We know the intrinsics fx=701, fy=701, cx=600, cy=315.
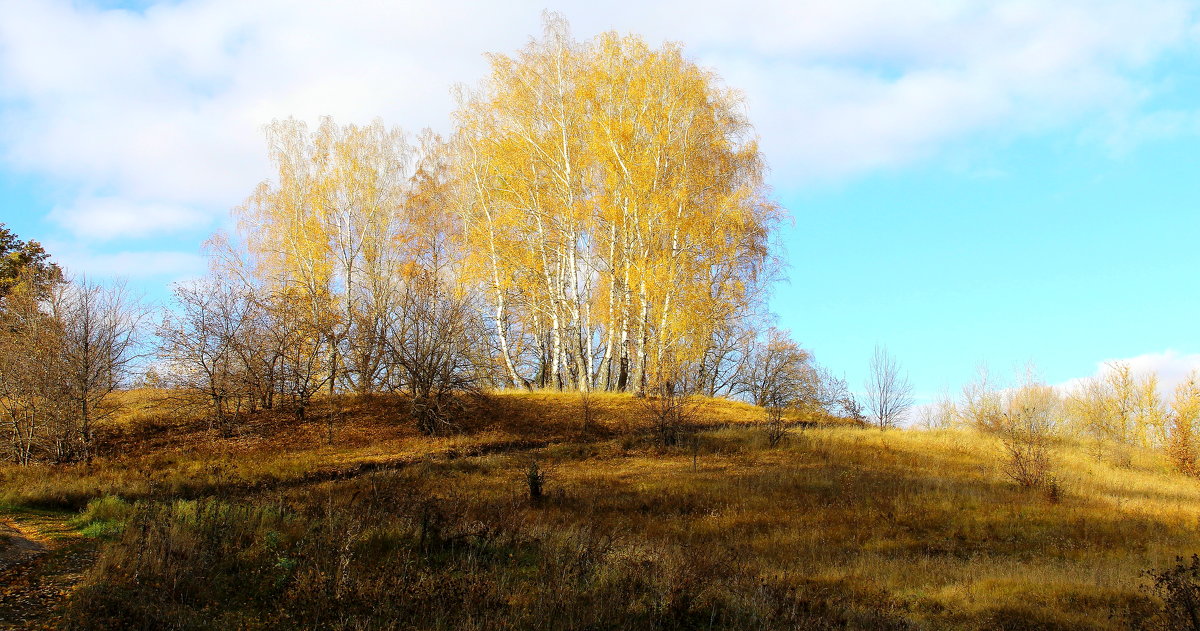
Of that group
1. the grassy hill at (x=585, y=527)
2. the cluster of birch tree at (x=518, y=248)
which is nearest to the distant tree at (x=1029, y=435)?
the grassy hill at (x=585, y=527)

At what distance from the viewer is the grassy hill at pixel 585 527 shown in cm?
643

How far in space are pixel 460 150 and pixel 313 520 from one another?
2338cm

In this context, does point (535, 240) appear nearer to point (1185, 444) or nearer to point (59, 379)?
point (59, 379)

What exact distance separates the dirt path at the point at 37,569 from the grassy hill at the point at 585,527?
0.31 meters

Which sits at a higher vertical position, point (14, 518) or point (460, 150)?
point (460, 150)

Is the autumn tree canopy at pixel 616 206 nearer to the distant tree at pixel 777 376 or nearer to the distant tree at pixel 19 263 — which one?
the distant tree at pixel 777 376

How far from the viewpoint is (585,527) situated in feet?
33.2

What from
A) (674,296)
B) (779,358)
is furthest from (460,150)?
(779,358)

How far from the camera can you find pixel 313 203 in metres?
28.3

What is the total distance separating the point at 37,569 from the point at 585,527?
6245 mm

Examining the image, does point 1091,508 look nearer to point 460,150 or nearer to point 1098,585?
point 1098,585

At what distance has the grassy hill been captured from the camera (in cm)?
643

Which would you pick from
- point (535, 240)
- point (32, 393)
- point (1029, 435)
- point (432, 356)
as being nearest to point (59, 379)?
point (32, 393)

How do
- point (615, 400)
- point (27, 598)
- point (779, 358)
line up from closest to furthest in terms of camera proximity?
point (27, 598)
point (615, 400)
point (779, 358)
